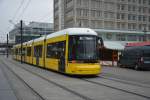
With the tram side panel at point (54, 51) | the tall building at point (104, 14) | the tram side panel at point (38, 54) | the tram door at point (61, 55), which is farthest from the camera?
the tall building at point (104, 14)

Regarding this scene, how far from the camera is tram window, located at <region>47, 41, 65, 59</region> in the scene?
23892mm

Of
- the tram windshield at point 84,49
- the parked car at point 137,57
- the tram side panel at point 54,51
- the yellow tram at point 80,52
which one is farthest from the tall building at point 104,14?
the tram windshield at point 84,49

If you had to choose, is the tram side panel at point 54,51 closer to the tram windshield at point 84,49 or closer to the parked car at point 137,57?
the tram windshield at point 84,49

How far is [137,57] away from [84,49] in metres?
11.4

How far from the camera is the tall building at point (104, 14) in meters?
100

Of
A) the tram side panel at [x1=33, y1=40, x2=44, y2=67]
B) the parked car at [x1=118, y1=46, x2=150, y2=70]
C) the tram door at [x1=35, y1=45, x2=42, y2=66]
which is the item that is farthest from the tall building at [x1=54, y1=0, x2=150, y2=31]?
the parked car at [x1=118, y1=46, x2=150, y2=70]

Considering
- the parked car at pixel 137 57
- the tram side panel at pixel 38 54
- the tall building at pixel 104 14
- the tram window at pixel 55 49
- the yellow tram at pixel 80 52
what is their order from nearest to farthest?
the yellow tram at pixel 80 52 < the tram window at pixel 55 49 < the parked car at pixel 137 57 < the tram side panel at pixel 38 54 < the tall building at pixel 104 14

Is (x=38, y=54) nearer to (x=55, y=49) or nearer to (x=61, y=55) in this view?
(x=55, y=49)

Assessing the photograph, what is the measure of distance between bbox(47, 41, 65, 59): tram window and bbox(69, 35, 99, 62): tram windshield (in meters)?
1.45

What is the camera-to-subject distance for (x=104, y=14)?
105188mm

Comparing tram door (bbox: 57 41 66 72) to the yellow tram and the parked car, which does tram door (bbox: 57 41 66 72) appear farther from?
the parked car

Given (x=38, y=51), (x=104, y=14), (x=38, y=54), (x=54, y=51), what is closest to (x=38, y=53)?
(x=38, y=54)

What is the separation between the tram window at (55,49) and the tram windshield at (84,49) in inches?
57.1

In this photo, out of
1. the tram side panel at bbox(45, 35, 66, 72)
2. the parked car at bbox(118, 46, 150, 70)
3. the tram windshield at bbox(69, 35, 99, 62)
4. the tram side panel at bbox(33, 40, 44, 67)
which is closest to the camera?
the tram windshield at bbox(69, 35, 99, 62)
